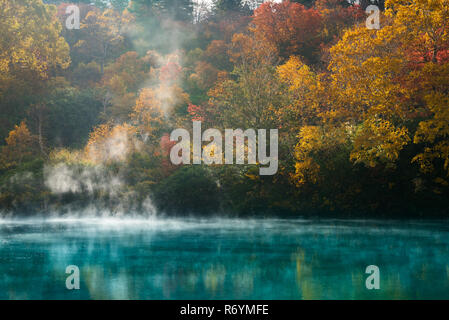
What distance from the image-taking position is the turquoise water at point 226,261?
10555 millimetres

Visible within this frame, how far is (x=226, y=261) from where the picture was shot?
47.1 ft

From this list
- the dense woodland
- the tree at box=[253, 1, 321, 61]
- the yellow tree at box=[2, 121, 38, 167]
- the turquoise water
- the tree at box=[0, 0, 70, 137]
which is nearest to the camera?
the turquoise water

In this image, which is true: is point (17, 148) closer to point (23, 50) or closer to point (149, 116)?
point (23, 50)

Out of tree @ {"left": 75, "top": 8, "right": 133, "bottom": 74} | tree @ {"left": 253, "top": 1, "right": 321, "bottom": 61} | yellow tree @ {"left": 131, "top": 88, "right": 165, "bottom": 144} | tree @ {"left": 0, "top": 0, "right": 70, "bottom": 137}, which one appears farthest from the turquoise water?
tree @ {"left": 75, "top": 8, "right": 133, "bottom": 74}

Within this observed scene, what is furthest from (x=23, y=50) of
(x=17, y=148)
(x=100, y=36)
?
(x=100, y=36)

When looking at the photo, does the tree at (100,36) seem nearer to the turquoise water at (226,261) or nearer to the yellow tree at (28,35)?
the yellow tree at (28,35)

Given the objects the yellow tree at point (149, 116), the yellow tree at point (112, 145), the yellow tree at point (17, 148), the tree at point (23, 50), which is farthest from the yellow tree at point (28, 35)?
the yellow tree at point (149, 116)

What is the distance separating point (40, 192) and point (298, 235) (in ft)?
57.5

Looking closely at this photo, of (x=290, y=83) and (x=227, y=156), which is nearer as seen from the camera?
(x=227, y=156)

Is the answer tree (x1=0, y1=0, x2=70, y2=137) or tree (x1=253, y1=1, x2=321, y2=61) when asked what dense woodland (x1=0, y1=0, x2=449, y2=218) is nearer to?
tree (x1=0, y1=0, x2=70, y2=137)

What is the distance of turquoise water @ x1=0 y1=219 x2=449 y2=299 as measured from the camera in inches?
416
